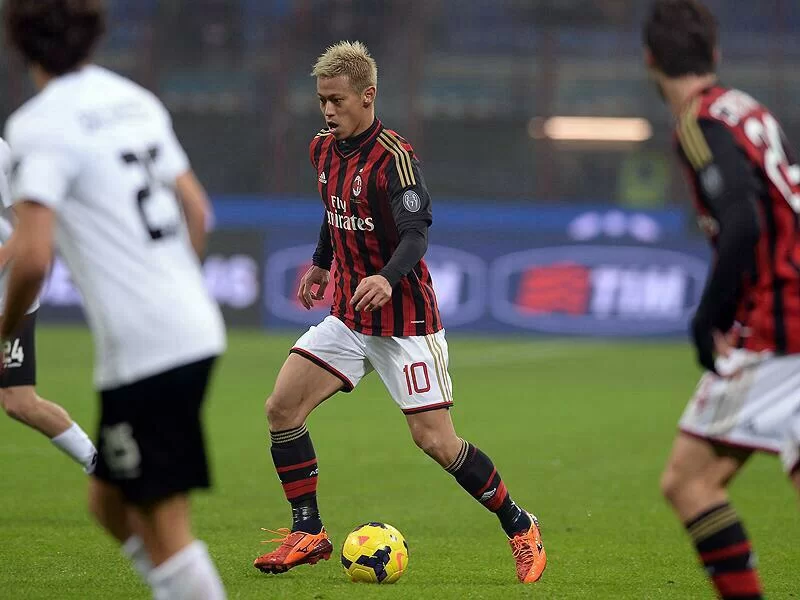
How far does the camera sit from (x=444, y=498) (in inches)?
344

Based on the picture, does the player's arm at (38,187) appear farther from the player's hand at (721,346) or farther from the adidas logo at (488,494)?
the adidas logo at (488,494)

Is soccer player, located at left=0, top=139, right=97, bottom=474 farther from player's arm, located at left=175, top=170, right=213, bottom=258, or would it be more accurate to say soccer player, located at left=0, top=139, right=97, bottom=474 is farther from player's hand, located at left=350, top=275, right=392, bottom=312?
player's arm, located at left=175, top=170, right=213, bottom=258

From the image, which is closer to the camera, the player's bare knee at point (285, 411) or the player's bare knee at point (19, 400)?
the player's bare knee at point (285, 411)

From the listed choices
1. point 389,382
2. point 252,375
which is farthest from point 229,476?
point 252,375

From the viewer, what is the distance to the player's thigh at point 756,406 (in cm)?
422

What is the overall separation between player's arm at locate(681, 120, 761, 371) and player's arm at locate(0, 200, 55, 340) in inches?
75.0

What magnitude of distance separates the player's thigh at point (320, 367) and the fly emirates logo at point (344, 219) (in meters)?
0.46

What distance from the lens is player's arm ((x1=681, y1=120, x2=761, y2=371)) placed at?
4.09 meters

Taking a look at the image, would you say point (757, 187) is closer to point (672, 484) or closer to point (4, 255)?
point (672, 484)

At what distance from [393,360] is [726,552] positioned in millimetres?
2448

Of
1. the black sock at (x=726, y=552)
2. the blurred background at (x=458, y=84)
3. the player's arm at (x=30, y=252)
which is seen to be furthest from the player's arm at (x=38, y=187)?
the blurred background at (x=458, y=84)

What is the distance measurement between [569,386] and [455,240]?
6.47m

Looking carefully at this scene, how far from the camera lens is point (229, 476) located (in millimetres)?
9523

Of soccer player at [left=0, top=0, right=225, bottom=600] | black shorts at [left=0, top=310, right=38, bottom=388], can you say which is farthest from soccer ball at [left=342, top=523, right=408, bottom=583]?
black shorts at [left=0, top=310, right=38, bottom=388]
